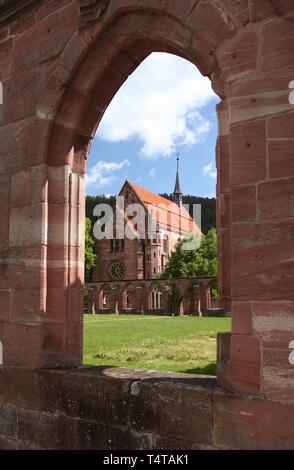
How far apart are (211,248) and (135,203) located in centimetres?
1269

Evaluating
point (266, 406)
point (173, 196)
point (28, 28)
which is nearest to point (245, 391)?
point (266, 406)

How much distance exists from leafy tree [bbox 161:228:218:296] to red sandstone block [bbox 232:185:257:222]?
130 feet

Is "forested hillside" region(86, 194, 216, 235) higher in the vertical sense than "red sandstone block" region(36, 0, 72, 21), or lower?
higher

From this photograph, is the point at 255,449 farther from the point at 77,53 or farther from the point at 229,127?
the point at 77,53

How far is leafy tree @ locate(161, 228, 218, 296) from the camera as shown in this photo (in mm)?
42219

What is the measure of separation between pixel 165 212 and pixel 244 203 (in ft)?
170

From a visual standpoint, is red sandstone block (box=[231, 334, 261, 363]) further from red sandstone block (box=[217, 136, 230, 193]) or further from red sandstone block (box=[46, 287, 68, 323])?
red sandstone block (box=[46, 287, 68, 323])

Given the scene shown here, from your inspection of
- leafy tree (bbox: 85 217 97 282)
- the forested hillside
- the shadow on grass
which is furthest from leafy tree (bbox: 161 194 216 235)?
the shadow on grass

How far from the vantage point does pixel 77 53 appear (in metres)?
3.41

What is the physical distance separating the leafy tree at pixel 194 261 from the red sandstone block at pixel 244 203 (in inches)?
1562
